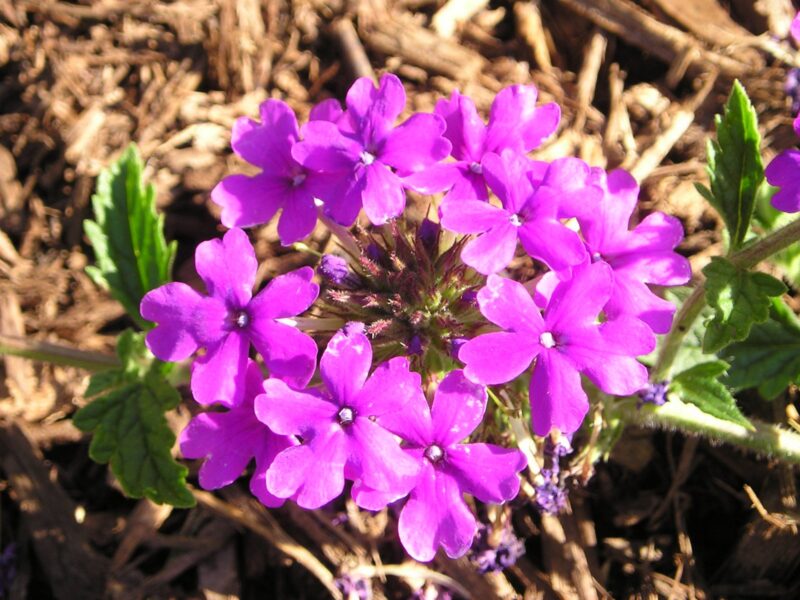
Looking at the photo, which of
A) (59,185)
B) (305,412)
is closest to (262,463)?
(305,412)

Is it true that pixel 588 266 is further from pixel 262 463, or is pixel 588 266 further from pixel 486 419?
pixel 262 463

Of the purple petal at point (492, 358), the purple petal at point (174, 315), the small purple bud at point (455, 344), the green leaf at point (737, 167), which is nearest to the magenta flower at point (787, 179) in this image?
the green leaf at point (737, 167)

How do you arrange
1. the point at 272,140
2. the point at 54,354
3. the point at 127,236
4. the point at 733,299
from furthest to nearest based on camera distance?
1. the point at 127,236
2. the point at 54,354
3. the point at 272,140
4. the point at 733,299

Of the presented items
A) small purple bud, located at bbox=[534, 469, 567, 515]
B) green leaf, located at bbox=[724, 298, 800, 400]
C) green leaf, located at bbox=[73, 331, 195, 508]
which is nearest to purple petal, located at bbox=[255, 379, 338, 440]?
green leaf, located at bbox=[73, 331, 195, 508]

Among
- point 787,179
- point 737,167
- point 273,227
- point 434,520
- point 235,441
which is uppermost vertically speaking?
point 787,179

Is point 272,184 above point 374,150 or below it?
below

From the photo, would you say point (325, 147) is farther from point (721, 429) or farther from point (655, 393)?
point (721, 429)

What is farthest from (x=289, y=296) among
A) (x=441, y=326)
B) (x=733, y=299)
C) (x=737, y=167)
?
(x=737, y=167)
